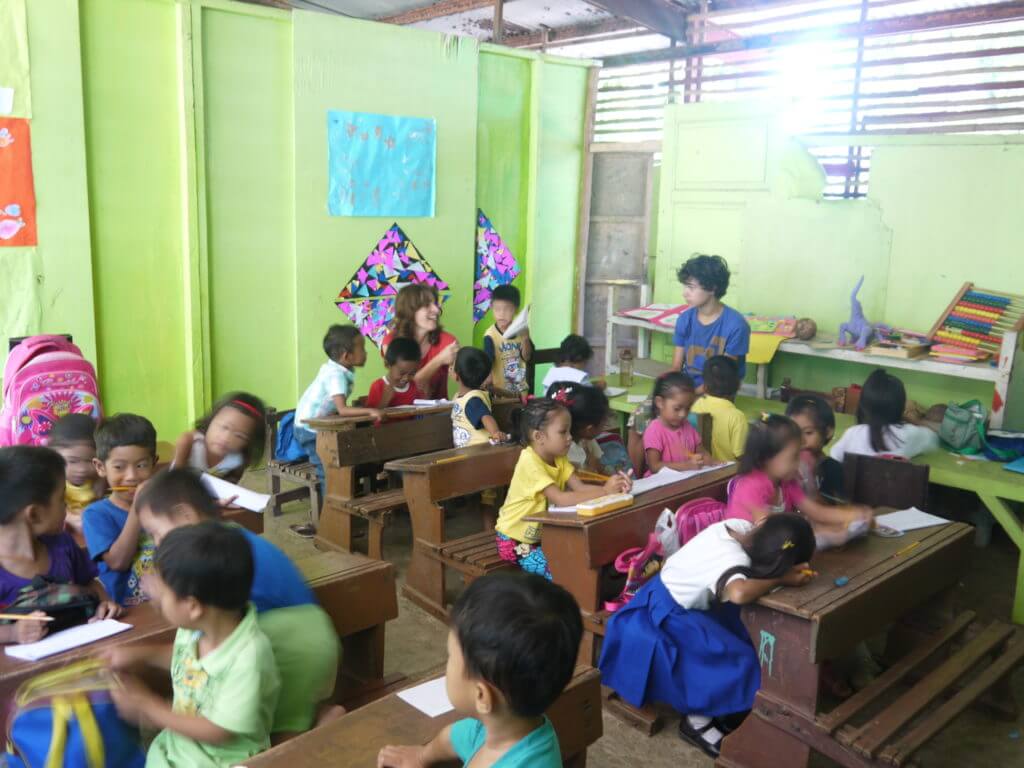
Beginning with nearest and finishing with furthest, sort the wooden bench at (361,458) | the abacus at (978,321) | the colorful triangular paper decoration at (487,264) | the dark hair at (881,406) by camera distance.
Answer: the dark hair at (881,406), the wooden bench at (361,458), the abacus at (978,321), the colorful triangular paper decoration at (487,264)

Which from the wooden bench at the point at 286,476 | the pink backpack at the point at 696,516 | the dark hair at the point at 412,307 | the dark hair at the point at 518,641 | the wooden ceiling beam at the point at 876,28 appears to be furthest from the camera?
the wooden ceiling beam at the point at 876,28

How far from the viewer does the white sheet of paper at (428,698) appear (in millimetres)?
2111

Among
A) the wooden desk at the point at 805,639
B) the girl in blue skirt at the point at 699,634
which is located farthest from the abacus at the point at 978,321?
the girl in blue skirt at the point at 699,634

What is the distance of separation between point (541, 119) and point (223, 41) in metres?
2.82

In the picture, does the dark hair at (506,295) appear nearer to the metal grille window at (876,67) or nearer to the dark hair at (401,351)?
the dark hair at (401,351)

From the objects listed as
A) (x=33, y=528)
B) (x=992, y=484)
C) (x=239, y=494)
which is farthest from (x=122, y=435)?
(x=992, y=484)

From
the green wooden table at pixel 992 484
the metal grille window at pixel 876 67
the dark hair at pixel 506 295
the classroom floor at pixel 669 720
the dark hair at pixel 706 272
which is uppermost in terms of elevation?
the metal grille window at pixel 876 67

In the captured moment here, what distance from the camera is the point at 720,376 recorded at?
479 cm

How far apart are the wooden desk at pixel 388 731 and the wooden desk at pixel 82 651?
62cm

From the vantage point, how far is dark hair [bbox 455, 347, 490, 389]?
4.93 metres

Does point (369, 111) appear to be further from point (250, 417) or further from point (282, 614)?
point (282, 614)

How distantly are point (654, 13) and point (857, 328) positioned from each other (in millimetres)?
3673

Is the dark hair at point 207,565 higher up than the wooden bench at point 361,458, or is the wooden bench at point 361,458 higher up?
the dark hair at point 207,565

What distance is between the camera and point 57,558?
8.35 feet
